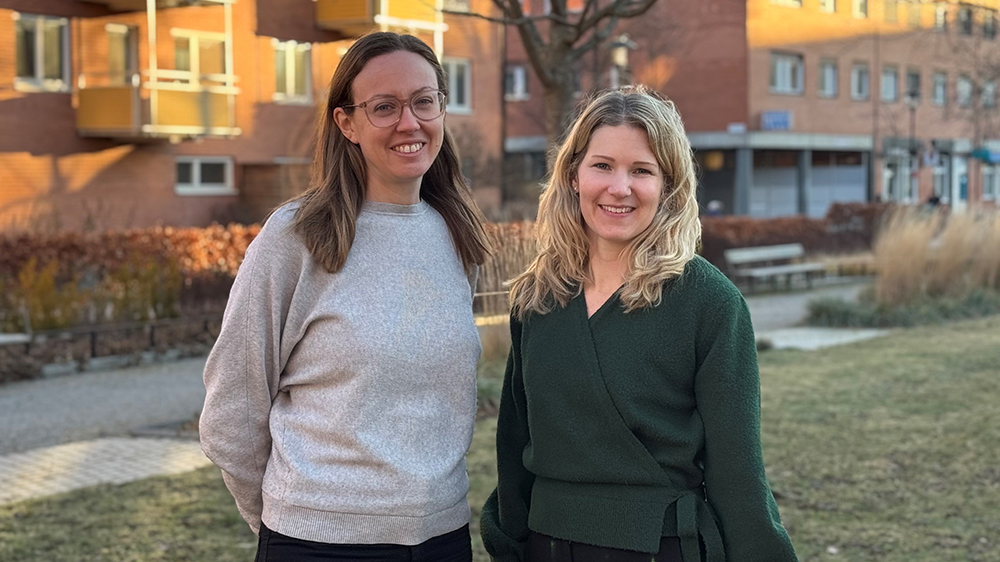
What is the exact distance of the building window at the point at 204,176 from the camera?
25.2m

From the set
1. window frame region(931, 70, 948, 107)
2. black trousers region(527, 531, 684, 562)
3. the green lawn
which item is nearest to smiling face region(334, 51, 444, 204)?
black trousers region(527, 531, 684, 562)

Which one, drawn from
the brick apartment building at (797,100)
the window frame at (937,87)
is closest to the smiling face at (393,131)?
the brick apartment building at (797,100)

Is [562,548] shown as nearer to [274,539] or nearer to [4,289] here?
[274,539]

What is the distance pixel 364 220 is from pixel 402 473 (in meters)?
0.55

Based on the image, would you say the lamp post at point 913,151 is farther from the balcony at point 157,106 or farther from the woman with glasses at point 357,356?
the woman with glasses at point 357,356

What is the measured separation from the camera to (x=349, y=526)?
2.53 meters

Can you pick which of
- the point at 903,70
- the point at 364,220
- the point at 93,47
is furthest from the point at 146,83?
the point at 903,70

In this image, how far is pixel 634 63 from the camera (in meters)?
40.6

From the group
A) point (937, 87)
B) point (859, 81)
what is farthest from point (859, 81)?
point (937, 87)

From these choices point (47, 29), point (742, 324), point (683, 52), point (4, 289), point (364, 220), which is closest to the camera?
point (742, 324)

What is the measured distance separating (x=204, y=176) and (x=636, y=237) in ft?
79.1

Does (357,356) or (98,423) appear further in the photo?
(98,423)

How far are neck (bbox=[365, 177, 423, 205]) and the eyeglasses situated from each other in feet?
0.46

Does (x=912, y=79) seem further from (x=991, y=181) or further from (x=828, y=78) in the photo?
(x=991, y=181)
